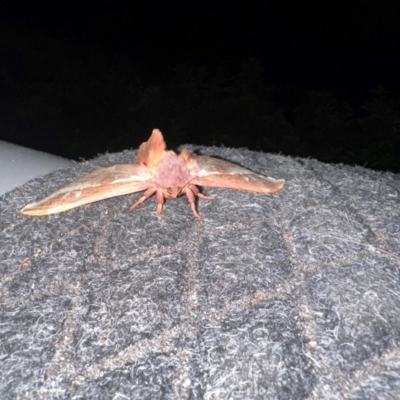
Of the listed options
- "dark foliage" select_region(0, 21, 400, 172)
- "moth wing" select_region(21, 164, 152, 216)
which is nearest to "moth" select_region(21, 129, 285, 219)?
"moth wing" select_region(21, 164, 152, 216)

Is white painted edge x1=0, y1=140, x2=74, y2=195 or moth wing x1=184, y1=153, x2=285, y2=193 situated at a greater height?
moth wing x1=184, y1=153, x2=285, y2=193

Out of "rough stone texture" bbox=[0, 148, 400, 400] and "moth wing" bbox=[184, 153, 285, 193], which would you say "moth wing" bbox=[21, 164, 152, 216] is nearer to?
"rough stone texture" bbox=[0, 148, 400, 400]

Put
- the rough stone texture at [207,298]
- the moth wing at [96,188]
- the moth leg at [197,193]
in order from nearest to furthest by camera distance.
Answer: the rough stone texture at [207,298] → the moth wing at [96,188] → the moth leg at [197,193]

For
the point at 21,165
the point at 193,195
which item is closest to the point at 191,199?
the point at 193,195

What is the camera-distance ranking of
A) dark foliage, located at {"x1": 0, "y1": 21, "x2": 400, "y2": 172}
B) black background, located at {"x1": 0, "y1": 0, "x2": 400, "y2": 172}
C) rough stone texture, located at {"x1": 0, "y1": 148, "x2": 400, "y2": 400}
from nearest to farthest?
1. rough stone texture, located at {"x1": 0, "y1": 148, "x2": 400, "y2": 400}
2. dark foliage, located at {"x1": 0, "y1": 21, "x2": 400, "y2": 172}
3. black background, located at {"x1": 0, "y1": 0, "x2": 400, "y2": 172}

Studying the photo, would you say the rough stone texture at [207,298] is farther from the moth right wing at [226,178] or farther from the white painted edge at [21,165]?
the white painted edge at [21,165]

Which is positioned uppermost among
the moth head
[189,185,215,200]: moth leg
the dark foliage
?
the moth head

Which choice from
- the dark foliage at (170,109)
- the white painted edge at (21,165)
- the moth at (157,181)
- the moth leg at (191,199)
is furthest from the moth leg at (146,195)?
the dark foliage at (170,109)

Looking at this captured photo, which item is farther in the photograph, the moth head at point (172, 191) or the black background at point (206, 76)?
the black background at point (206, 76)
